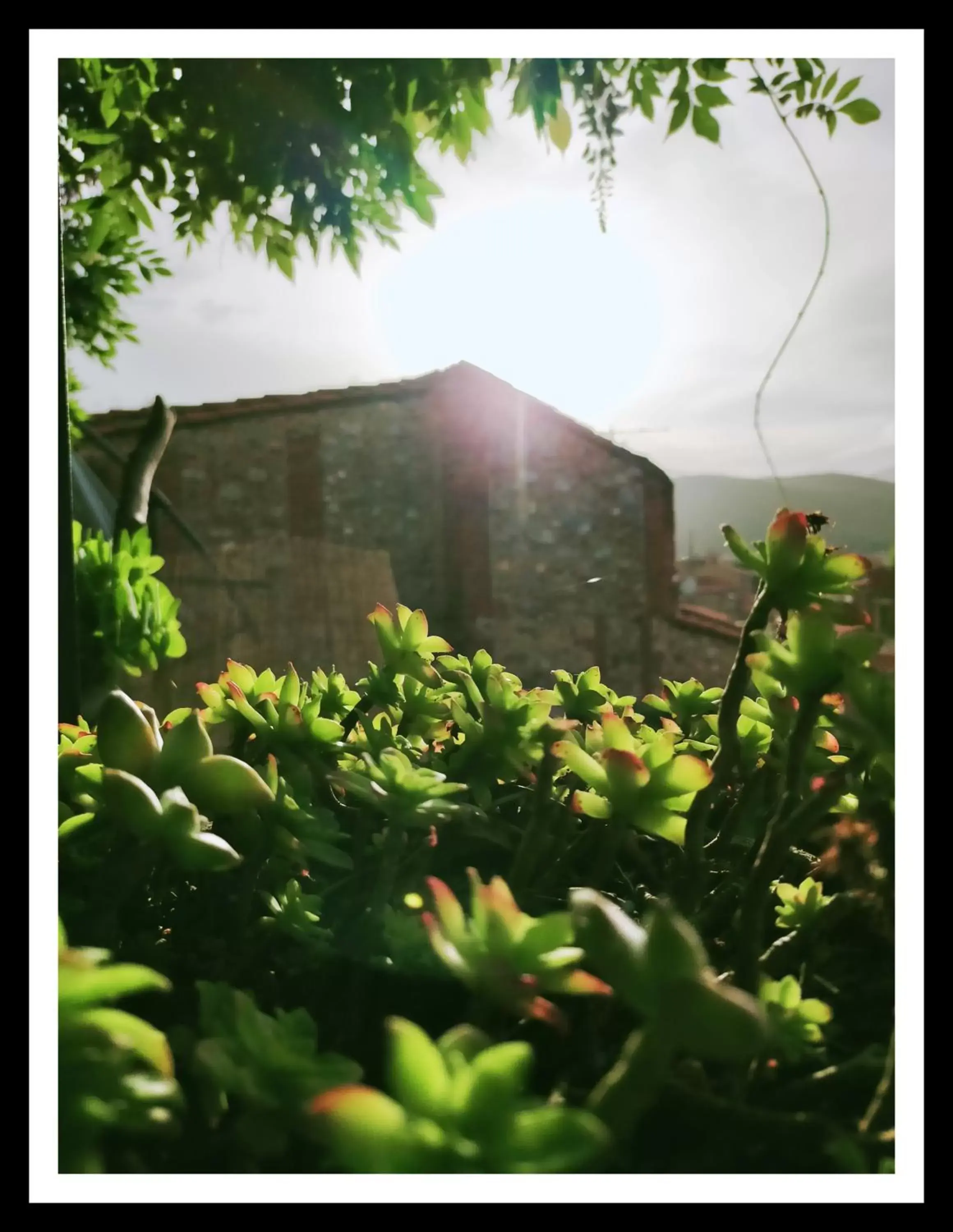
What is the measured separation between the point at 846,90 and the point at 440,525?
20.8ft

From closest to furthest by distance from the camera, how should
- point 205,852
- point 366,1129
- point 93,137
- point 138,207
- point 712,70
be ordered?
point 366,1129
point 205,852
point 712,70
point 93,137
point 138,207

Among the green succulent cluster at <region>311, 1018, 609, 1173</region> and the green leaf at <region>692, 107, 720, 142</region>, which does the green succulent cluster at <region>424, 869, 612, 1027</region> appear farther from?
the green leaf at <region>692, 107, 720, 142</region>

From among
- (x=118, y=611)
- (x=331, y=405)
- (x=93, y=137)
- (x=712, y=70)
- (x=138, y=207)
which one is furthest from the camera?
(x=331, y=405)

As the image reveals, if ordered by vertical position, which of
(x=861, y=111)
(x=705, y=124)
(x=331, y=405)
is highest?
(x=331, y=405)

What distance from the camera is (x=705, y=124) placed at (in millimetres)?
969

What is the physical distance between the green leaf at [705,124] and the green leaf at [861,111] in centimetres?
21

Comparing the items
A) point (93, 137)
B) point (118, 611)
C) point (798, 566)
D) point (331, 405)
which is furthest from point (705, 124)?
point (331, 405)

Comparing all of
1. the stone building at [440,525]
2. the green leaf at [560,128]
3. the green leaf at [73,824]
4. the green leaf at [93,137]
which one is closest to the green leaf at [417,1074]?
the green leaf at [73,824]

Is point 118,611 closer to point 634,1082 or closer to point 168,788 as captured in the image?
point 168,788

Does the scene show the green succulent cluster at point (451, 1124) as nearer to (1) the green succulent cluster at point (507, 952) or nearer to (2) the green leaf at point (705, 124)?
(1) the green succulent cluster at point (507, 952)

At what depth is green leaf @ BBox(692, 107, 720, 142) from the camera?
959 mm

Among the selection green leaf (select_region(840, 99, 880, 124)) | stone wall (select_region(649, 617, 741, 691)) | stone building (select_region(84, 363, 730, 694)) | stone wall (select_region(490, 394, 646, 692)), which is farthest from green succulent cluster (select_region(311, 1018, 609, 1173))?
stone wall (select_region(649, 617, 741, 691))

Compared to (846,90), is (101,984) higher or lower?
lower
